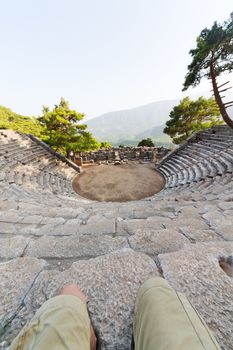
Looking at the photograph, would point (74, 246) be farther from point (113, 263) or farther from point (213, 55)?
point (213, 55)

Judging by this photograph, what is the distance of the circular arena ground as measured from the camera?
7262mm

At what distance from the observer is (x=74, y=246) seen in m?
1.59

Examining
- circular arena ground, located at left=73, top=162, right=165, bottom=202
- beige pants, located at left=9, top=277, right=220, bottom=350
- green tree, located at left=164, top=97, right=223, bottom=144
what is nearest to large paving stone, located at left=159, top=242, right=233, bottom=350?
beige pants, located at left=9, top=277, right=220, bottom=350

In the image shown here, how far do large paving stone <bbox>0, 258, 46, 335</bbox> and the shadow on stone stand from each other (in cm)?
147

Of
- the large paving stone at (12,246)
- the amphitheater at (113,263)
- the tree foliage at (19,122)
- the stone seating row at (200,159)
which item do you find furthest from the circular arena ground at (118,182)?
the tree foliage at (19,122)

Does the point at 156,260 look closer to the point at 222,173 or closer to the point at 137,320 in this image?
the point at 137,320

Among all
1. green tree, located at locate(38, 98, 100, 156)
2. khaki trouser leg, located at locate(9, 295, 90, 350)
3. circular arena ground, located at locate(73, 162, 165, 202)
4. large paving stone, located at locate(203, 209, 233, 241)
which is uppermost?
green tree, located at locate(38, 98, 100, 156)

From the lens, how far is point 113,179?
898cm

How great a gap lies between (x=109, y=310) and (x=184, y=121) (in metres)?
15.0

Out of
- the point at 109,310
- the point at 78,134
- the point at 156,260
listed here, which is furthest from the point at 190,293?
the point at 78,134

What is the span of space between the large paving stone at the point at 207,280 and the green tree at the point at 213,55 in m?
7.86

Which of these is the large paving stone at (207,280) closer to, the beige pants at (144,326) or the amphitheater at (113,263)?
the amphitheater at (113,263)

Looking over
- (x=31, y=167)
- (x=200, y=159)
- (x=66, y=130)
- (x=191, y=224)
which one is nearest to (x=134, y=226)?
(x=191, y=224)

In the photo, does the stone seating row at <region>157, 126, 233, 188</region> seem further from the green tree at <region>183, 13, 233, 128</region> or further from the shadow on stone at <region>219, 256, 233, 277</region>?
the shadow on stone at <region>219, 256, 233, 277</region>
